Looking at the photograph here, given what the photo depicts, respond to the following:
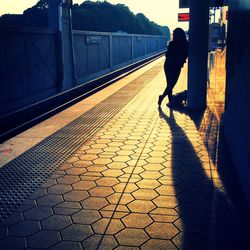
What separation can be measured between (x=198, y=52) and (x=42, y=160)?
5.25 metres

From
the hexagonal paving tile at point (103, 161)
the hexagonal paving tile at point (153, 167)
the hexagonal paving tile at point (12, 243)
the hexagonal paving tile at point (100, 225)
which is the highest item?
the hexagonal paving tile at point (153, 167)

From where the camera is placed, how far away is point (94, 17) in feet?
194

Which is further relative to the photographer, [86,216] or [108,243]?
[86,216]

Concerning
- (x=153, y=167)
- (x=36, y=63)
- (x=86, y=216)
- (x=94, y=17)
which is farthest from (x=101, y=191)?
(x=94, y=17)

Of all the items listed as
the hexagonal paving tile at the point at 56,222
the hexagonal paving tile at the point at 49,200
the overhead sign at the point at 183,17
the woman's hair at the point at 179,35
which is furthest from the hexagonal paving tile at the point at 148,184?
the overhead sign at the point at 183,17

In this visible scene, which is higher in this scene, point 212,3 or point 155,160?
point 212,3

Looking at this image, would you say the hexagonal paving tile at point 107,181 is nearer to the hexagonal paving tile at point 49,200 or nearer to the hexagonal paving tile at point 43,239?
the hexagonal paving tile at point 49,200

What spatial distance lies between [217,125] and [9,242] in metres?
5.19

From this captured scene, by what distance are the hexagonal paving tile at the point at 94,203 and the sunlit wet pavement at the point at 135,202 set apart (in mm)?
12

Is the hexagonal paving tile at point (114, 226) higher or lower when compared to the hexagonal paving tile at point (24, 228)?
higher

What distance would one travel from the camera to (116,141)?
6.54 meters

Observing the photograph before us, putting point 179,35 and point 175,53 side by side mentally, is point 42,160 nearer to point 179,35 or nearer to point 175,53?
point 175,53

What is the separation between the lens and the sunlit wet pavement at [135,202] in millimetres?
3322

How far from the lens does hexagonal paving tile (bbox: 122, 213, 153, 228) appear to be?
3570mm
